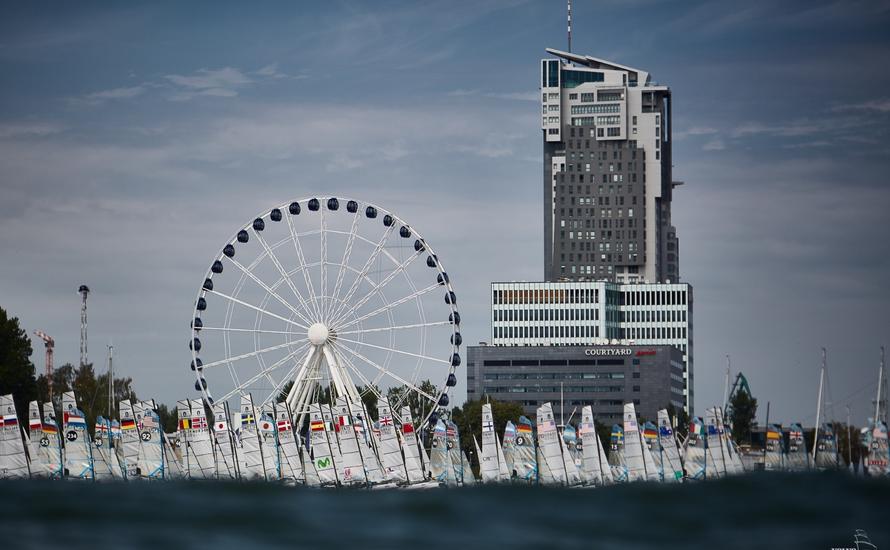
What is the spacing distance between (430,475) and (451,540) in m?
77.9

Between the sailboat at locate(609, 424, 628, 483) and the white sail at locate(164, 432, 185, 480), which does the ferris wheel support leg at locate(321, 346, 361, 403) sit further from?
the sailboat at locate(609, 424, 628, 483)

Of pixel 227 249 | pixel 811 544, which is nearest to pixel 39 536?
pixel 811 544

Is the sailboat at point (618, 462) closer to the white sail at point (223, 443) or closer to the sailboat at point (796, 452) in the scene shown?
the sailboat at point (796, 452)

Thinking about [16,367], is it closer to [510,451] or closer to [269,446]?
[269,446]

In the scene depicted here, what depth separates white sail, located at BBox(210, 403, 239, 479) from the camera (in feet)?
413

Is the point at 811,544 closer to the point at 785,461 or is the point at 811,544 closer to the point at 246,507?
the point at 246,507

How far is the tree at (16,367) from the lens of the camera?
142375mm

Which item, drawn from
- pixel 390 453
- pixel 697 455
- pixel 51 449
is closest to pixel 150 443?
pixel 51 449

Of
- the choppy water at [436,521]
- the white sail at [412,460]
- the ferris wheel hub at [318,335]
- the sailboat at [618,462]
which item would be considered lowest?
the sailboat at [618,462]

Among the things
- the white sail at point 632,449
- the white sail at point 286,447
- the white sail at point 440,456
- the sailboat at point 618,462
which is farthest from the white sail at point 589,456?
the white sail at point 286,447

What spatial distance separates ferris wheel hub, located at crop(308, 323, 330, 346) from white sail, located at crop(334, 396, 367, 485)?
18461 mm

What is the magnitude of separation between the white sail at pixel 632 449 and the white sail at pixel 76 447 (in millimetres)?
47037

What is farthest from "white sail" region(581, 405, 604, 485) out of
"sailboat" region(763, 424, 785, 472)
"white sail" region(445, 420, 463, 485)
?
"sailboat" region(763, 424, 785, 472)

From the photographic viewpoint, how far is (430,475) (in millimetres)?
130000
